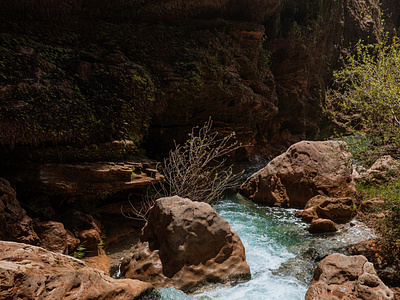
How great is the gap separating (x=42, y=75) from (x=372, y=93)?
7.16 meters

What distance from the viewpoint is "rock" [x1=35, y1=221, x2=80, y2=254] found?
4520mm

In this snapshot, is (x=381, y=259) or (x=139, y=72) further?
(x=139, y=72)

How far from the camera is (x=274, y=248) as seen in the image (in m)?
5.93

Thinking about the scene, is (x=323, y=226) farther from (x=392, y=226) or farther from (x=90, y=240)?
(x=90, y=240)

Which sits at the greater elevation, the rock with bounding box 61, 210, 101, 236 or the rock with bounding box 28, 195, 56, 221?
the rock with bounding box 28, 195, 56, 221

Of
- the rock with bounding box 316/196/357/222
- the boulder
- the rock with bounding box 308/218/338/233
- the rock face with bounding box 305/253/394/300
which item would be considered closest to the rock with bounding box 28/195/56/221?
the rock face with bounding box 305/253/394/300

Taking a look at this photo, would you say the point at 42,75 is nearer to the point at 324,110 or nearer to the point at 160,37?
the point at 160,37

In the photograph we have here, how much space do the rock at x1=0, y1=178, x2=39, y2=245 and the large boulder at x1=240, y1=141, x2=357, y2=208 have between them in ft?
22.8

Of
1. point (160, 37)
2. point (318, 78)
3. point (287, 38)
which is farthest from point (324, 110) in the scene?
point (160, 37)

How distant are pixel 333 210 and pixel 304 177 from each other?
5.06 ft

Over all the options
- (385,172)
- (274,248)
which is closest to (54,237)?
(274,248)

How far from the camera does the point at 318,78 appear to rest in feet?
59.7

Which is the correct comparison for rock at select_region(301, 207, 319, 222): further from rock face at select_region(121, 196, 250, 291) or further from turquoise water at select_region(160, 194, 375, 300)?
rock face at select_region(121, 196, 250, 291)

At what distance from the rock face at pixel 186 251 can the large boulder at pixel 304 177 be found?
171 inches
